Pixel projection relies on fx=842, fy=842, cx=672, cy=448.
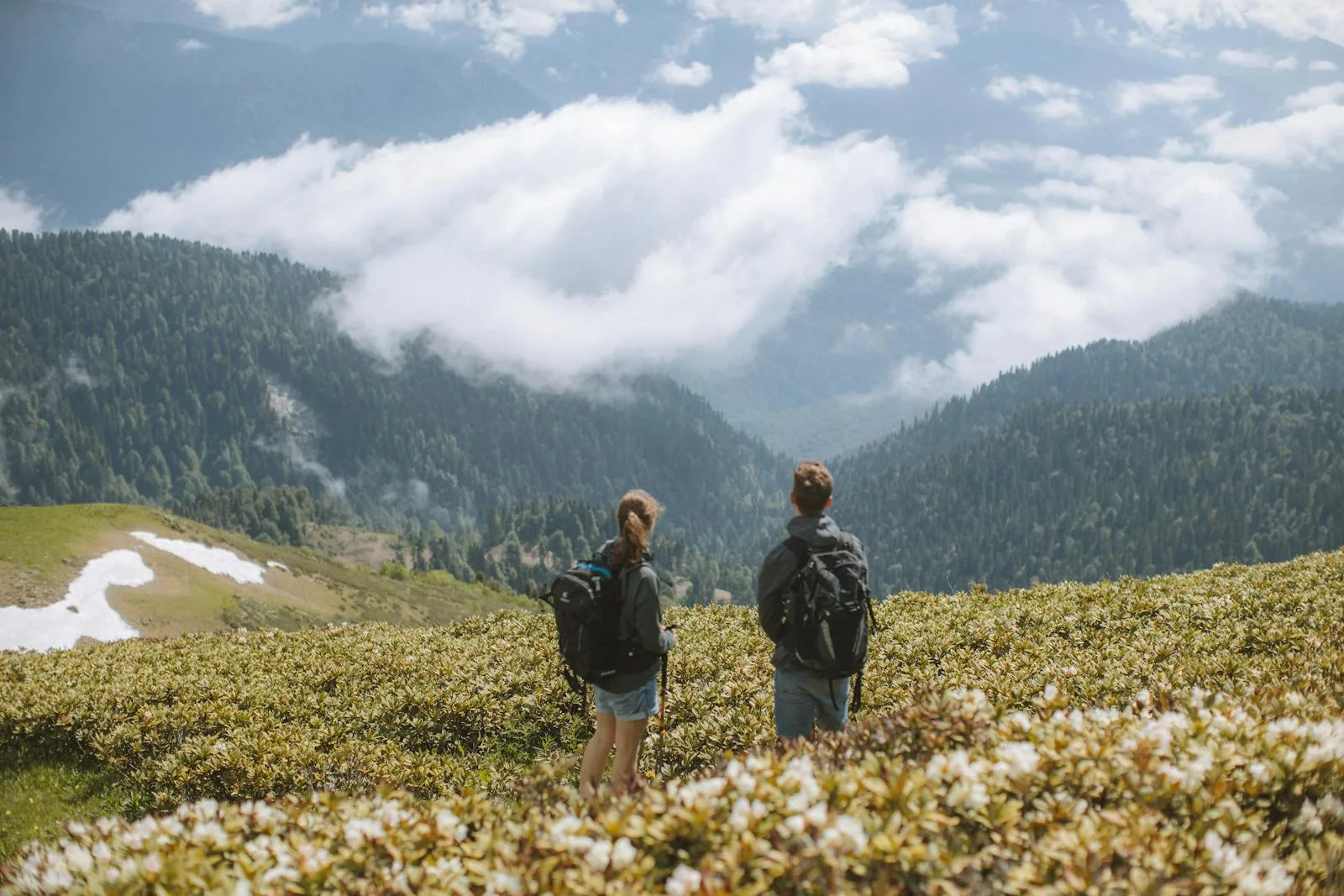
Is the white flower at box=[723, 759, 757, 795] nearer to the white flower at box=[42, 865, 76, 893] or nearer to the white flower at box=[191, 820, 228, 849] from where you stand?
the white flower at box=[191, 820, 228, 849]

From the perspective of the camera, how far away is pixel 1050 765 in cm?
638

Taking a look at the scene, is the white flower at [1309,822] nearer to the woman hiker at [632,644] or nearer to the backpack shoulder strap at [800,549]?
the backpack shoulder strap at [800,549]

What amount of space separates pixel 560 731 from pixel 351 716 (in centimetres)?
398

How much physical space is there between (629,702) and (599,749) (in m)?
0.86

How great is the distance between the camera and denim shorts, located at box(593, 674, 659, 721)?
1021cm

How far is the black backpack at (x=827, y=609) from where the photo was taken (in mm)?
9453

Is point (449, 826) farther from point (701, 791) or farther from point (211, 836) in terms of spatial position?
point (701, 791)

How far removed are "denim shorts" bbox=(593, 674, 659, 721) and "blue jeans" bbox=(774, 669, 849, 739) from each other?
5.15 ft

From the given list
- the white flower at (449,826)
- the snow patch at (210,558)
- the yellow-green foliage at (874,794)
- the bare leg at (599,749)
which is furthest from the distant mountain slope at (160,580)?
the white flower at (449,826)

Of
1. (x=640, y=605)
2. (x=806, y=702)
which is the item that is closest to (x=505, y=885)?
(x=640, y=605)

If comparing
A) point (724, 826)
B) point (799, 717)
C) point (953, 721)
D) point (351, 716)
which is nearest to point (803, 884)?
point (724, 826)

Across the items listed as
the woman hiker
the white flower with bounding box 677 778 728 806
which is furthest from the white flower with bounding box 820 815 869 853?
the woman hiker

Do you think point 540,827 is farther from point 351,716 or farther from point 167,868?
point 351,716

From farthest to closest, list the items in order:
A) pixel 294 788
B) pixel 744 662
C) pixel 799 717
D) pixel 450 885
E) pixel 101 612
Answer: pixel 101 612, pixel 744 662, pixel 294 788, pixel 799 717, pixel 450 885
